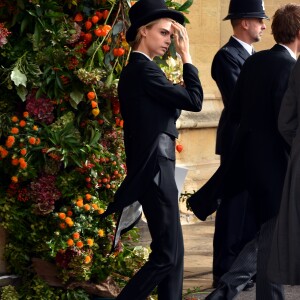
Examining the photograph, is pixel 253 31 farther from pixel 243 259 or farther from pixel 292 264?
pixel 292 264

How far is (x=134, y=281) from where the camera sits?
260 inches

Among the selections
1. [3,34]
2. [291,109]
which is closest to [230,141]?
[291,109]

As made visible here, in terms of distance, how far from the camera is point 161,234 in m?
6.52

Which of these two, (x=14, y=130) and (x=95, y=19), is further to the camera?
(x=95, y=19)

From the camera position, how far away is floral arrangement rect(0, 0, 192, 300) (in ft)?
24.0

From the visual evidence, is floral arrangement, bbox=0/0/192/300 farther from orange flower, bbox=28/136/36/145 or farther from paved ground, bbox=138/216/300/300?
paved ground, bbox=138/216/300/300

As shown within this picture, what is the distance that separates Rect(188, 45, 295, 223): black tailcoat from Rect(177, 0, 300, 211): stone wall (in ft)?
13.6

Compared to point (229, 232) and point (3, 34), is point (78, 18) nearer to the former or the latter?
point (3, 34)

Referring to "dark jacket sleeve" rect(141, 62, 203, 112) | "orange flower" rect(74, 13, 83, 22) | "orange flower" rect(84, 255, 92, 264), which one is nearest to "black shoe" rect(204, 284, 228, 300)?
"orange flower" rect(84, 255, 92, 264)

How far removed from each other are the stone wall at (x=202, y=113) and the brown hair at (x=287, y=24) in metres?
4.22

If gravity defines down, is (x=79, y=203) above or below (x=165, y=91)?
below

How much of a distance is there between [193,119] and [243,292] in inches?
139

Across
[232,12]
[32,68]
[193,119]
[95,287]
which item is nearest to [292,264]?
[95,287]

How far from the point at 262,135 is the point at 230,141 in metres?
1.12
